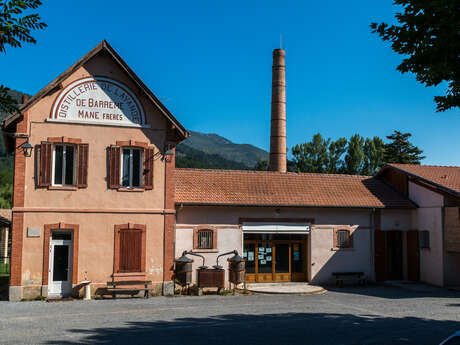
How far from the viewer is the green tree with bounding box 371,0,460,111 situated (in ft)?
29.3

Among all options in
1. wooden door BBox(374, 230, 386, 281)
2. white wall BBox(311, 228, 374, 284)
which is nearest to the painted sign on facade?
white wall BBox(311, 228, 374, 284)

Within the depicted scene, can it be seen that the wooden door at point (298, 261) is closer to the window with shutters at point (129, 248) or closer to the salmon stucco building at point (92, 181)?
the salmon stucco building at point (92, 181)

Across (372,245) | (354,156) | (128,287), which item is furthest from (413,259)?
(354,156)

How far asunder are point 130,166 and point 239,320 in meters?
7.43

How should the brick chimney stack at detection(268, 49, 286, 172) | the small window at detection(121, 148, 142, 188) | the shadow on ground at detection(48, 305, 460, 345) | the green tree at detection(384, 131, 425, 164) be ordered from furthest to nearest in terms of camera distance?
the green tree at detection(384, 131, 425, 164)
the brick chimney stack at detection(268, 49, 286, 172)
the small window at detection(121, 148, 142, 188)
the shadow on ground at detection(48, 305, 460, 345)

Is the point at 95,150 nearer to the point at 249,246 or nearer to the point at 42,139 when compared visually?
the point at 42,139

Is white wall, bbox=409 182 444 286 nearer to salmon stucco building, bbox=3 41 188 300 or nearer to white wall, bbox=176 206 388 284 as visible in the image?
white wall, bbox=176 206 388 284

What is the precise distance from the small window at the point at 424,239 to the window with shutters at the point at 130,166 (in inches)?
495

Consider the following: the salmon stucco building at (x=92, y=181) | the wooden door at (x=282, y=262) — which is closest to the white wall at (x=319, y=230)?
the wooden door at (x=282, y=262)

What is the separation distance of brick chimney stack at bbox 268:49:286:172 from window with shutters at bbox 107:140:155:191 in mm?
16174

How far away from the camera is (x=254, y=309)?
14.9m

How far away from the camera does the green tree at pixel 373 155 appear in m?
52.9

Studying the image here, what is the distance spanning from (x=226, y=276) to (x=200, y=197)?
3.46 meters

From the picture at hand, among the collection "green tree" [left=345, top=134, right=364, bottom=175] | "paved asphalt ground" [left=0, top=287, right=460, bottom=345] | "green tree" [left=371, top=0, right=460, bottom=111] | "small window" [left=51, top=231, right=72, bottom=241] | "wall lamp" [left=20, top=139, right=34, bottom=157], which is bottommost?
"paved asphalt ground" [left=0, top=287, right=460, bottom=345]
